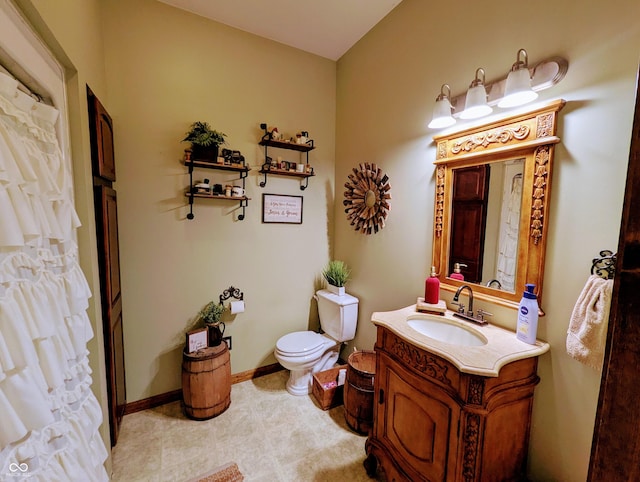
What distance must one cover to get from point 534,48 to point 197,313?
8.94ft

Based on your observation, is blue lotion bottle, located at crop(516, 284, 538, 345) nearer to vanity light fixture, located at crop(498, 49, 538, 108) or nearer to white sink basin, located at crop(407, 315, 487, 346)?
white sink basin, located at crop(407, 315, 487, 346)

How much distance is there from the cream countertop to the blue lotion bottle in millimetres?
36

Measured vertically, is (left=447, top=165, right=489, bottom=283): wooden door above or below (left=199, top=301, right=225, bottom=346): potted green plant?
above

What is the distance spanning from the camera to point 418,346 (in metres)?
1.25

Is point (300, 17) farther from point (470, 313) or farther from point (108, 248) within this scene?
point (470, 313)

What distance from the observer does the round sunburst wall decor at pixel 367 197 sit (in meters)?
2.17

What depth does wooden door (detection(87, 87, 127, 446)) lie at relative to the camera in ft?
4.71

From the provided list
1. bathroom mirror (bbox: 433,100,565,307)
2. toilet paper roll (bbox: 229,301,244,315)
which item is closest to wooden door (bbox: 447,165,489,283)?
bathroom mirror (bbox: 433,100,565,307)

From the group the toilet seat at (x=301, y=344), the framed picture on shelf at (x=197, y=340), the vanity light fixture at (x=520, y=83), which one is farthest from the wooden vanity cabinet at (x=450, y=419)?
the framed picture on shelf at (x=197, y=340)

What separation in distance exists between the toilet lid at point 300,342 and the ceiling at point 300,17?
8.66 ft

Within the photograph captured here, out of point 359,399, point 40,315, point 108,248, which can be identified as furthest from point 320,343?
point 40,315

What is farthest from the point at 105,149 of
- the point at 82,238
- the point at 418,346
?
the point at 418,346

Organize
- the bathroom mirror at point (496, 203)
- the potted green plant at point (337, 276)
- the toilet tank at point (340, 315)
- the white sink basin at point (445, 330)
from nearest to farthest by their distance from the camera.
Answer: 1. the bathroom mirror at point (496, 203)
2. the white sink basin at point (445, 330)
3. the toilet tank at point (340, 315)
4. the potted green plant at point (337, 276)

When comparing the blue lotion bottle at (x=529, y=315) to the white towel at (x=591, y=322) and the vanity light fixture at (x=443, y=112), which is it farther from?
the vanity light fixture at (x=443, y=112)
